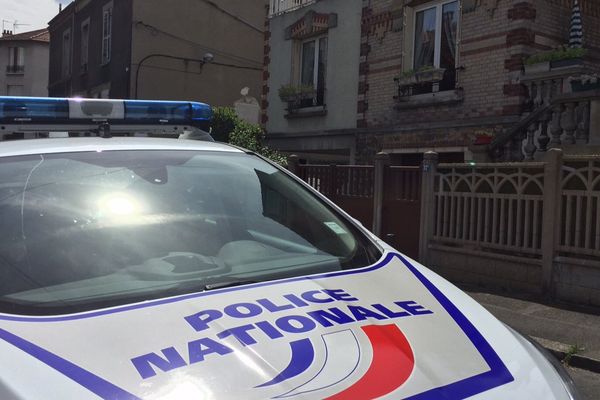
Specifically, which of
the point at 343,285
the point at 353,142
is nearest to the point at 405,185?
the point at 353,142

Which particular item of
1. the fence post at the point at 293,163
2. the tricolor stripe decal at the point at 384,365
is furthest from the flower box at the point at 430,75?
the tricolor stripe decal at the point at 384,365

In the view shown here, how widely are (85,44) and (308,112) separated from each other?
1548 cm

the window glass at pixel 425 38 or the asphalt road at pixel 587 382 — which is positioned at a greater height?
the window glass at pixel 425 38

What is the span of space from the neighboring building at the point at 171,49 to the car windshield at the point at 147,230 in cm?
1880

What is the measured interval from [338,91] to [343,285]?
37.9 ft

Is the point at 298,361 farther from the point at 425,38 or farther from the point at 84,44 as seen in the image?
the point at 84,44

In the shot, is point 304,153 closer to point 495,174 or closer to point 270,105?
point 270,105

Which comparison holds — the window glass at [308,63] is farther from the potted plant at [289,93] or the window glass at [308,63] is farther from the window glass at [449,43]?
the window glass at [449,43]

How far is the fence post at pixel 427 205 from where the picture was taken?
8.11 meters

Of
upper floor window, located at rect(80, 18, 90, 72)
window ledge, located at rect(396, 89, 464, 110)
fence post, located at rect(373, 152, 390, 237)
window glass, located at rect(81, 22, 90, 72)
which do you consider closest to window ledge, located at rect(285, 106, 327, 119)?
window ledge, located at rect(396, 89, 464, 110)

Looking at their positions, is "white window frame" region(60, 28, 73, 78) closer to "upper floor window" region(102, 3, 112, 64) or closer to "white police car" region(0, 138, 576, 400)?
Answer: "upper floor window" region(102, 3, 112, 64)

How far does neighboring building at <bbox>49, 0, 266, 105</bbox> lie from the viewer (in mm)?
20422

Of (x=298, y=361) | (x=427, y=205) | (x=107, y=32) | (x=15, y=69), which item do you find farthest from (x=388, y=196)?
(x=15, y=69)

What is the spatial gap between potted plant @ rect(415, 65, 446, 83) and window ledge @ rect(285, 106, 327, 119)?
305 cm
